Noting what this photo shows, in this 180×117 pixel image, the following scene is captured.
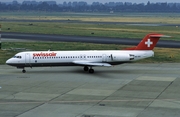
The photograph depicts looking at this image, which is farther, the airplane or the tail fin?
the tail fin

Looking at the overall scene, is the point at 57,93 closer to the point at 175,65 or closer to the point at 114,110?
the point at 114,110

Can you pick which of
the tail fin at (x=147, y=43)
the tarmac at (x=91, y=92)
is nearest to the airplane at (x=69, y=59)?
the tarmac at (x=91, y=92)

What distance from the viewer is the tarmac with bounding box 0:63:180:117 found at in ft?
109

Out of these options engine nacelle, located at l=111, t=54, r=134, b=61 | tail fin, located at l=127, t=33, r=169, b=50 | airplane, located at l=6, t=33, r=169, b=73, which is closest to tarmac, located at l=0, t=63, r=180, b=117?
airplane, located at l=6, t=33, r=169, b=73

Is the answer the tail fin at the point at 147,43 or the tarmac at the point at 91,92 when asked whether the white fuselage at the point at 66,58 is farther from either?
the tail fin at the point at 147,43

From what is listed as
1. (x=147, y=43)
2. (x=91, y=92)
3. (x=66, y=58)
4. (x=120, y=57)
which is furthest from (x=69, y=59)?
(x=91, y=92)

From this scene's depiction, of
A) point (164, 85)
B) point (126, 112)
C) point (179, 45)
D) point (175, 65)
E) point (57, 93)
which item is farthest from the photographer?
point (179, 45)

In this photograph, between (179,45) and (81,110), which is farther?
(179,45)

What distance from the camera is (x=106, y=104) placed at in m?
35.6

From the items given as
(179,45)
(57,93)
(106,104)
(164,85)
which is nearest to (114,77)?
(164,85)

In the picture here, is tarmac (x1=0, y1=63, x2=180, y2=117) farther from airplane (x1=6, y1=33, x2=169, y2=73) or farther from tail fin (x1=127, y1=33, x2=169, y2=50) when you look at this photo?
tail fin (x1=127, y1=33, x2=169, y2=50)

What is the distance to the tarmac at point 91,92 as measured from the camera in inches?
1307

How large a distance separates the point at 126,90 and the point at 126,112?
9.00 m

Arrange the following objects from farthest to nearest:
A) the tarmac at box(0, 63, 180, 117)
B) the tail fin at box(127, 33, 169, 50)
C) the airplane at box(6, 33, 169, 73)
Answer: the tail fin at box(127, 33, 169, 50) → the airplane at box(6, 33, 169, 73) → the tarmac at box(0, 63, 180, 117)
